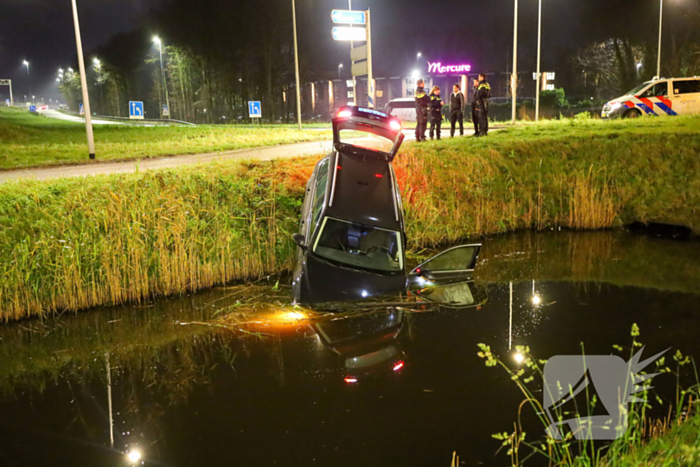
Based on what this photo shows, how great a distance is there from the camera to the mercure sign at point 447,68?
56594mm

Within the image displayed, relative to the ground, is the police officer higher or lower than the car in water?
higher

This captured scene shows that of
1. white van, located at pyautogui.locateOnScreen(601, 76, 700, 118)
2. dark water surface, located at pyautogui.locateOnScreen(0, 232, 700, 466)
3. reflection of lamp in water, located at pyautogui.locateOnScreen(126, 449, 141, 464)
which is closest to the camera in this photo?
reflection of lamp in water, located at pyautogui.locateOnScreen(126, 449, 141, 464)

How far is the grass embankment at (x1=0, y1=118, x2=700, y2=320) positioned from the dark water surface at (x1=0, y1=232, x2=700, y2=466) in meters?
0.61

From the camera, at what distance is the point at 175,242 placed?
9578mm

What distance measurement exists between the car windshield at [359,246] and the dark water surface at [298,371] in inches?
29.2

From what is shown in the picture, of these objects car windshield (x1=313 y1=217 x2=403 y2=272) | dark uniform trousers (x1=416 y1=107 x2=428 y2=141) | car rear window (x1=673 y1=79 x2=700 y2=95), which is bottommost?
car windshield (x1=313 y1=217 x2=403 y2=272)

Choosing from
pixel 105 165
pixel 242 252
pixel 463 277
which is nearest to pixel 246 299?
pixel 242 252

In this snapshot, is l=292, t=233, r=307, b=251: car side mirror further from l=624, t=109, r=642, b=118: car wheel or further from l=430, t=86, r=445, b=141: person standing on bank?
l=624, t=109, r=642, b=118: car wheel

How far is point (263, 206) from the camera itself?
11078 mm

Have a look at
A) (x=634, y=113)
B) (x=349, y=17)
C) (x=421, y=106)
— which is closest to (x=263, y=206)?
(x=421, y=106)

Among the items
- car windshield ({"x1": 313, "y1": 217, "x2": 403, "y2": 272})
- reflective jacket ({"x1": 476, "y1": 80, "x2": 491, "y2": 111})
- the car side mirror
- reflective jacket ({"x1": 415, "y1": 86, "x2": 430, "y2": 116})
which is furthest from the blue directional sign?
the car side mirror

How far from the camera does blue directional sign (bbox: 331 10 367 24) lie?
1959 cm

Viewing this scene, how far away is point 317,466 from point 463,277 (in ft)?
17.4

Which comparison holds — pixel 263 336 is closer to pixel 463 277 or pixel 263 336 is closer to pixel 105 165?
pixel 463 277
